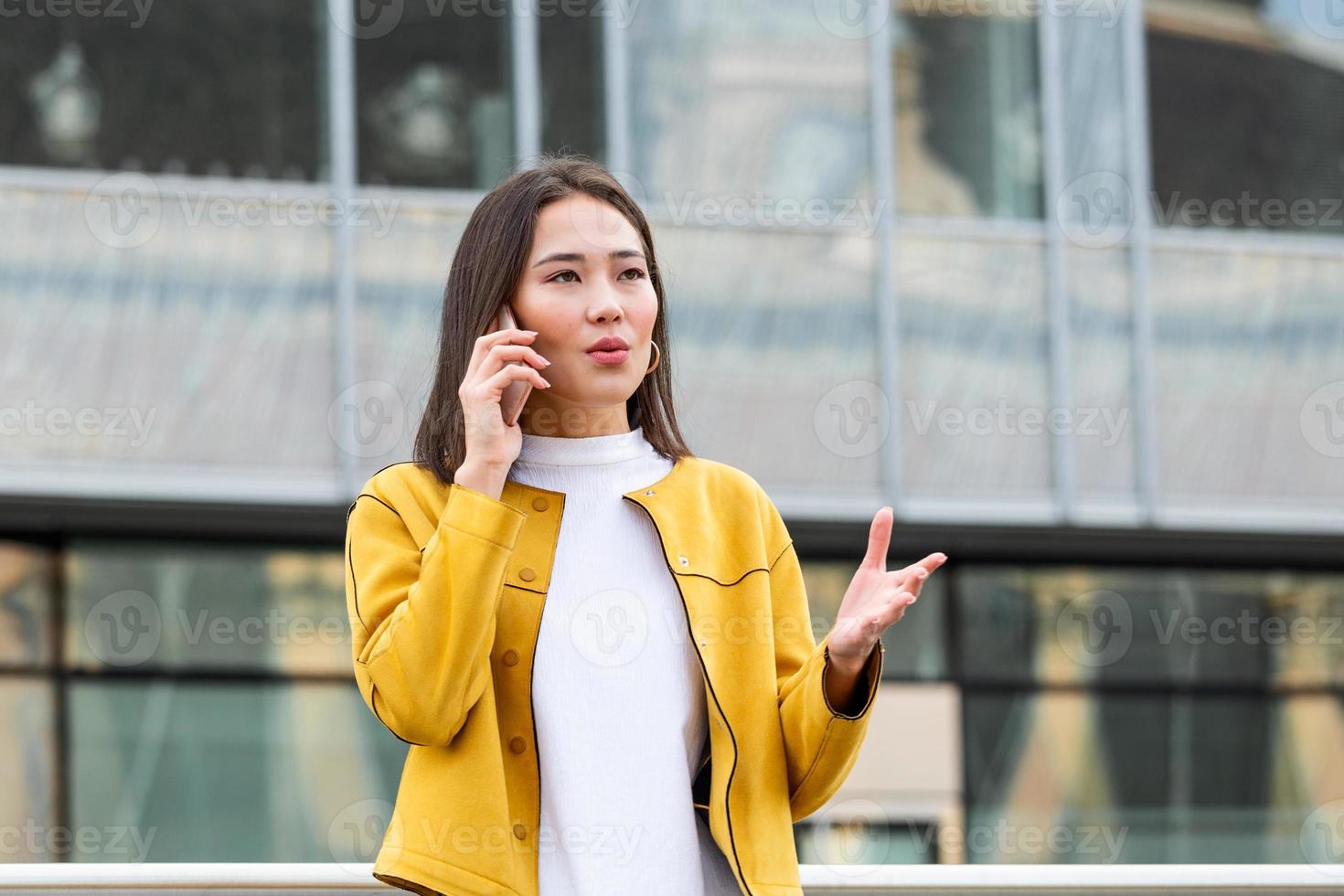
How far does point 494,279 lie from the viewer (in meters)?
2.53

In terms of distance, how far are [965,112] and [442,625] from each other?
7.25 meters

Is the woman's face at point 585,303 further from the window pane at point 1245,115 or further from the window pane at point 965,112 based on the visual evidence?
the window pane at point 1245,115

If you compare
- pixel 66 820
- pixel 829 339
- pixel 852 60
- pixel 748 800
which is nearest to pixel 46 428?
pixel 66 820

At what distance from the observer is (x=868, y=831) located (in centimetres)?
859

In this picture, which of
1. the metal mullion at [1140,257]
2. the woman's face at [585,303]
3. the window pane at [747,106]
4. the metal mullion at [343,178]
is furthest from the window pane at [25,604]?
the woman's face at [585,303]

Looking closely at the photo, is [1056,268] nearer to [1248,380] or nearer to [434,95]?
[1248,380]

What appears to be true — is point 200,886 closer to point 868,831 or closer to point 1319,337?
point 868,831

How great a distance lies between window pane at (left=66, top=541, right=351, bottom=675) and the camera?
802 centimetres

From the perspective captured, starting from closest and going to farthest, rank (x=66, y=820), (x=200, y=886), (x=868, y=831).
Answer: (x=200, y=886)
(x=66, y=820)
(x=868, y=831)

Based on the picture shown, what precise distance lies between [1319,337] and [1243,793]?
232 cm

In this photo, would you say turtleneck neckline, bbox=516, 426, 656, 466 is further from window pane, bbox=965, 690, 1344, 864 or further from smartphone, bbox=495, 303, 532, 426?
window pane, bbox=965, 690, 1344, 864

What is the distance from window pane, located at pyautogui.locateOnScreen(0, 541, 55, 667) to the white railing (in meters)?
5.43

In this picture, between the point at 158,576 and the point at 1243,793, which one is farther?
the point at 1243,793

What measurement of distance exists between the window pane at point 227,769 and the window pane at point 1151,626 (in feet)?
9.61
